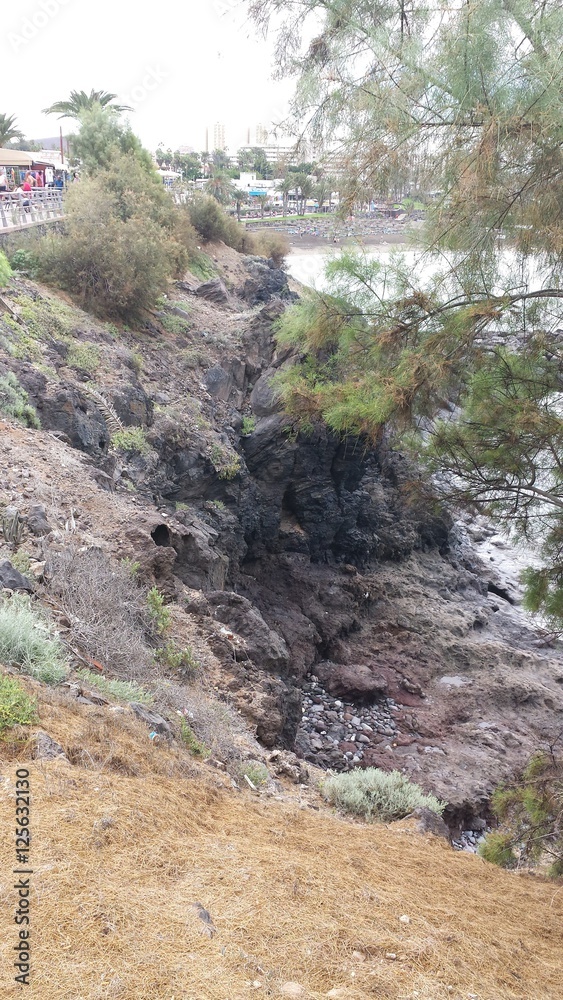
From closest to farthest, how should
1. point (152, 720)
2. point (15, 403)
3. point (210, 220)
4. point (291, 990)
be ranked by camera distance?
point (291, 990) → point (152, 720) → point (15, 403) → point (210, 220)

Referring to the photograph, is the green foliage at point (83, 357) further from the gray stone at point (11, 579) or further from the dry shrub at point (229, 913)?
the dry shrub at point (229, 913)

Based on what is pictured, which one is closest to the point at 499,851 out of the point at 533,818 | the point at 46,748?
the point at 533,818

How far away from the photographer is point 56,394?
401 inches

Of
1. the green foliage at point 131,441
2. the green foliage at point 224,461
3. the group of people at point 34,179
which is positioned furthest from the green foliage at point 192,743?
the group of people at point 34,179

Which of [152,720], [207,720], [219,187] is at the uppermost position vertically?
[219,187]

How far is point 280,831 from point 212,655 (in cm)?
341

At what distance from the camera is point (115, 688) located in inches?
196

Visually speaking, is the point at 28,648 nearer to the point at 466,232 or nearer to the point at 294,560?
the point at 466,232

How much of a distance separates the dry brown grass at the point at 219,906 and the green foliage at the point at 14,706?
0.43 feet

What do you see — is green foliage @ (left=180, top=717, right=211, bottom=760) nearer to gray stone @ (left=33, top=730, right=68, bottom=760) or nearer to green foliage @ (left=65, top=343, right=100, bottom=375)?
gray stone @ (left=33, top=730, right=68, bottom=760)

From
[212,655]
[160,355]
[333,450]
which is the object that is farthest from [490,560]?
[212,655]

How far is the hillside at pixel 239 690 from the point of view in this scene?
8.77 ft

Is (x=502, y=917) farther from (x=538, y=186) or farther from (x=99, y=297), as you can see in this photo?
(x=99, y=297)

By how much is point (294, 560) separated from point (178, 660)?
356 inches
